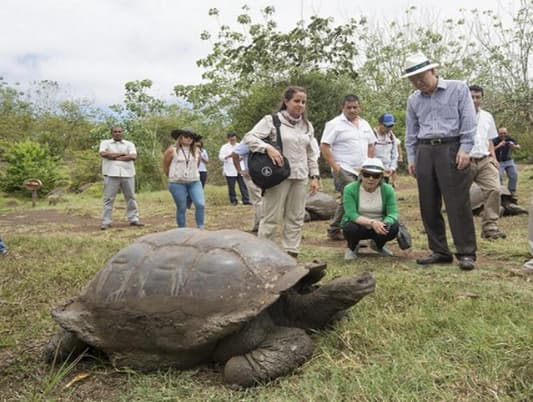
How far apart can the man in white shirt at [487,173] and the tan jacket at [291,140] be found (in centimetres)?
259

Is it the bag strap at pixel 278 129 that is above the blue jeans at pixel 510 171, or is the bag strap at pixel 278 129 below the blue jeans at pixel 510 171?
above

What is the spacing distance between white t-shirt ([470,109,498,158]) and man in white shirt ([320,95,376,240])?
56.3 inches

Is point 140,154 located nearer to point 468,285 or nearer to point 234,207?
point 234,207

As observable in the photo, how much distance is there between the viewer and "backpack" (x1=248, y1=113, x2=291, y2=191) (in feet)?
15.2

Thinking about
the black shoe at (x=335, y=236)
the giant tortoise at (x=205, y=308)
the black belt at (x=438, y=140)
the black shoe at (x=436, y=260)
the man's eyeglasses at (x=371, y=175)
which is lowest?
the black shoe at (x=335, y=236)

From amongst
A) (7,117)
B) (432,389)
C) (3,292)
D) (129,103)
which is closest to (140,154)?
(129,103)

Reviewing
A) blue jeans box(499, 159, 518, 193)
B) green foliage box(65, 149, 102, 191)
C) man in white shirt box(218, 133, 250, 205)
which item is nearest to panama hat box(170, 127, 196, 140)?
man in white shirt box(218, 133, 250, 205)

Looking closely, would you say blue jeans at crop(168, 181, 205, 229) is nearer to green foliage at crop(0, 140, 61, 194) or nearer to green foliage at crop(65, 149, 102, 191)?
green foliage at crop(0, 140, 61, 194)

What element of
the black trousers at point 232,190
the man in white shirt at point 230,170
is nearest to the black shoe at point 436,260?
the man in white shirt at point 230,170

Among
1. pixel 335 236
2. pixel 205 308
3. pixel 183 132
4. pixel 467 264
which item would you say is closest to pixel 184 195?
pixel 183 132

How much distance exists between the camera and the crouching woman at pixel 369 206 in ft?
16.5

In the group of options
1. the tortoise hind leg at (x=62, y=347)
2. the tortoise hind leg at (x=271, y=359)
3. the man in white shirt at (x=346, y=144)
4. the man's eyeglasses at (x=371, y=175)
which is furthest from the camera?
the man in white shirt at (x=346, y=144)

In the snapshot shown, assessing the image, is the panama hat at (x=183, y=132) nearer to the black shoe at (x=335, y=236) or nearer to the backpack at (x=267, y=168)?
the black shoe at (x=335, y=236)

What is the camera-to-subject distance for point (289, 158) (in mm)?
4844
